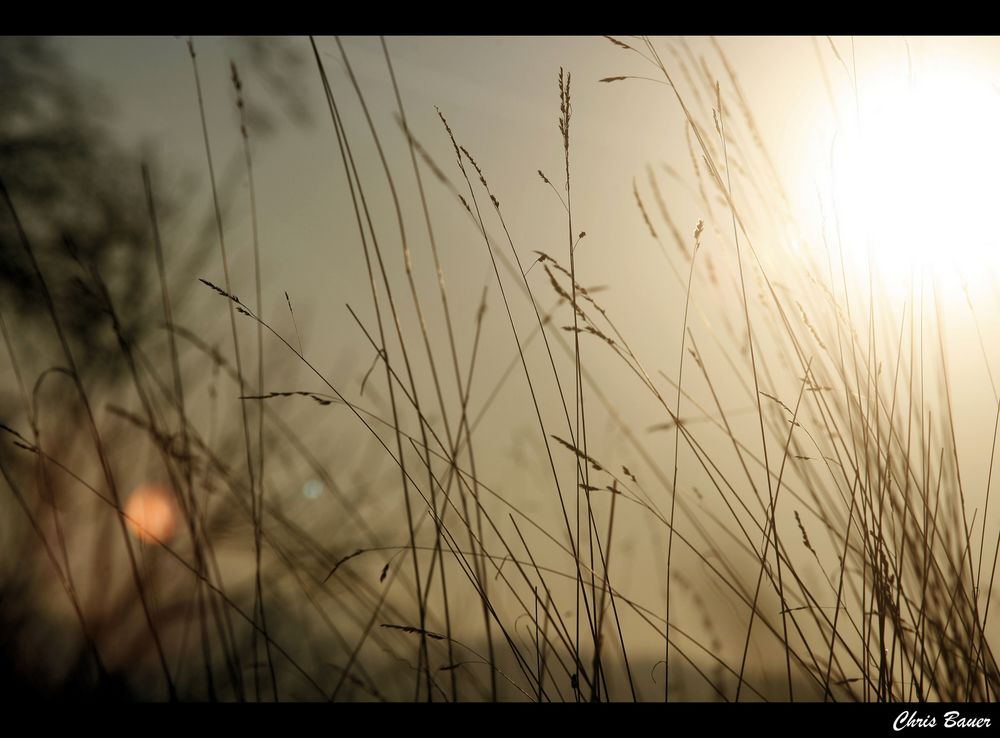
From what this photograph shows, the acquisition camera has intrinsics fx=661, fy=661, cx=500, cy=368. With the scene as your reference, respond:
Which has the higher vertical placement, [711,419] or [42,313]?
[42,313]

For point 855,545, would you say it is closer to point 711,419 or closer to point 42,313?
point 711,419

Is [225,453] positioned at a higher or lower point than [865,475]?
higher

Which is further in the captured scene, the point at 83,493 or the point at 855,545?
the point at 83,493

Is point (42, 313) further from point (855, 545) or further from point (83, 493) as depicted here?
point (855, 545)

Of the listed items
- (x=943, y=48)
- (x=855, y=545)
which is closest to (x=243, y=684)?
(x=855, y=545)

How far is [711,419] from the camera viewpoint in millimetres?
931

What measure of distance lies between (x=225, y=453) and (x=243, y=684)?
51 cm

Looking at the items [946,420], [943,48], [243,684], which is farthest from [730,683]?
[943,48]
